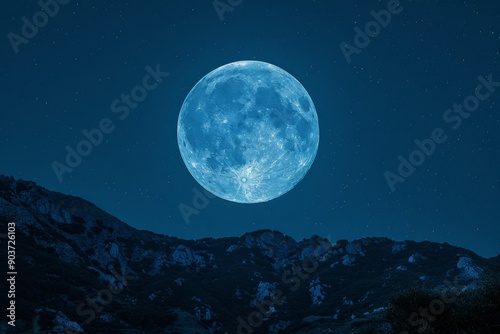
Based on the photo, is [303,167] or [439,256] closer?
[303,167]

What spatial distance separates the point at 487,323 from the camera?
17.1 meters

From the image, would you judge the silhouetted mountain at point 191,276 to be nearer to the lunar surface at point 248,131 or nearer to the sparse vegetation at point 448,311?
the sparse vegetation at point 448,311

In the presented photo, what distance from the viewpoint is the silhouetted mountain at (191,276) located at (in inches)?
2026

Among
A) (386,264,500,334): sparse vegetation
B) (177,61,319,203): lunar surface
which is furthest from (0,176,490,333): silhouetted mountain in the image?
(177,61,319,203): lunar surface

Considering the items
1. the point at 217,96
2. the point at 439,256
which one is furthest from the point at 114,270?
the point at 439,256

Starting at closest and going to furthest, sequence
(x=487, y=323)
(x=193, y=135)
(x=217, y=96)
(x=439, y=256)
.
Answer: (x=487, y=323), (x=217, y=96), (x=193, y=135), (x=439, y=256)

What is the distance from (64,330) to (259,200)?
92.5 feet

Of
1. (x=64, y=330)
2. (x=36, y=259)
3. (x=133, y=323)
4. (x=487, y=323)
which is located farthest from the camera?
(x=36, y=259)

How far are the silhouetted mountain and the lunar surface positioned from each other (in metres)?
20.0

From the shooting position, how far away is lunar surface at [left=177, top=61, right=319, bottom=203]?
3094 centimetres

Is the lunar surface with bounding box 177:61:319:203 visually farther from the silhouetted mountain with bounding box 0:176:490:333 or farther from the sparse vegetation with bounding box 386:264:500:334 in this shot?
the silhouetted mountain with bounding box 0:176:490:333

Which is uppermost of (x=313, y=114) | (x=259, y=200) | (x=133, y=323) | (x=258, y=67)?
(x=258, y=67)

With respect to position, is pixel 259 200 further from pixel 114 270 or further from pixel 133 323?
pixel 114 270

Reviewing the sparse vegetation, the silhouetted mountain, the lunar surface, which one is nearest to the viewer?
the sparse vegetation
